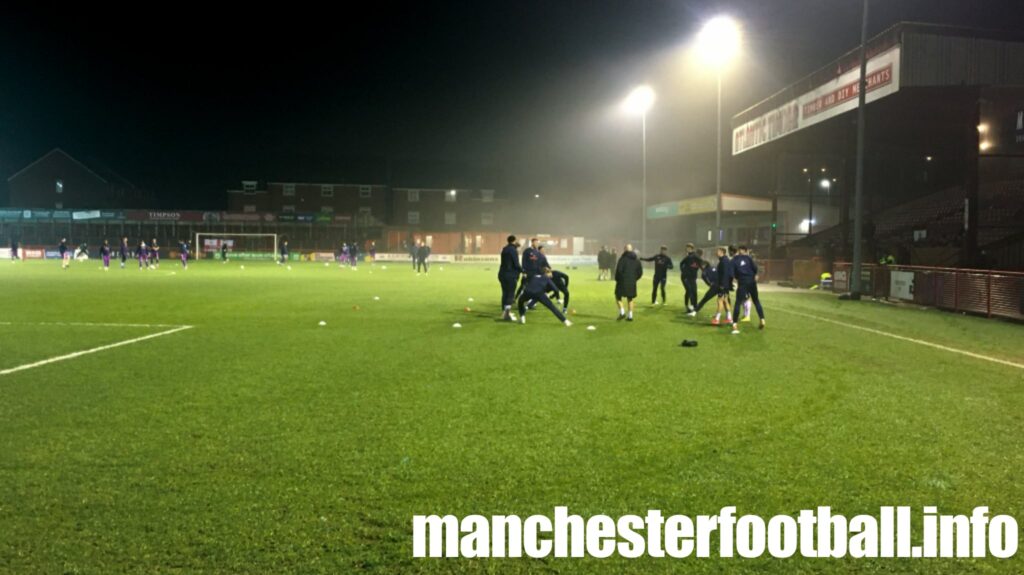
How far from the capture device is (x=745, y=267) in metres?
14.1

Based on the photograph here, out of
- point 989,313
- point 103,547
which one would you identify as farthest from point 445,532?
point 989,313

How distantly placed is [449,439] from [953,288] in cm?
1978

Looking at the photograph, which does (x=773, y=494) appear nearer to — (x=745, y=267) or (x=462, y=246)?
(x=745, y=267)

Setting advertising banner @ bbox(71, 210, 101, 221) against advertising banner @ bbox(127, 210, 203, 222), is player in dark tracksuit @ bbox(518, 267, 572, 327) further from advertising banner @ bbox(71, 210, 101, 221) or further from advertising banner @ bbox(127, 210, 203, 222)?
advertising banner @ bbox(71, 210, 101, 221)

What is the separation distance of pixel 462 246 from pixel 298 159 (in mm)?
24436

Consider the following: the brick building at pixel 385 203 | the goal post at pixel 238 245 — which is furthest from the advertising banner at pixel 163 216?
the brick building at pixel 385 203

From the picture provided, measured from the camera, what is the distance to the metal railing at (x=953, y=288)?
17750 mm

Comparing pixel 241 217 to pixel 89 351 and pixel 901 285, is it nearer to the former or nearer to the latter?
A: pixel 89 351

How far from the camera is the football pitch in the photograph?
13.0 feet

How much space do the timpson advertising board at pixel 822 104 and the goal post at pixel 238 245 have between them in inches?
1698

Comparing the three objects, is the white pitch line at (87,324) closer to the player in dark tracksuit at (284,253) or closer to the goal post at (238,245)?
the player in dark tracksuit at (284,253)

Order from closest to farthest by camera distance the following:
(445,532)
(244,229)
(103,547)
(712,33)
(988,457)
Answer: (103,547)
(445,532)
(988,457)
(712,33)
(244,229)

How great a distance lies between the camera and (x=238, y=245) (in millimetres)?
64688

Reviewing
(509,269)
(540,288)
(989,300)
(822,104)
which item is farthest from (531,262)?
(822,104)
